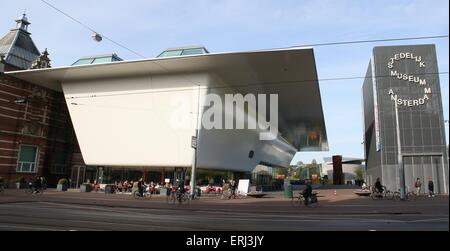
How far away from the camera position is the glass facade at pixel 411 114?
36812mm

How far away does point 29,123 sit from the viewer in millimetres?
41188

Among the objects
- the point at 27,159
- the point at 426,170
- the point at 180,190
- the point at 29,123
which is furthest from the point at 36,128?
the point at 426,170

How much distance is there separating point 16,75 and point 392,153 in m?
41.6

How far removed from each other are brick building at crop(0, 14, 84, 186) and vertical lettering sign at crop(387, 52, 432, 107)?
38319 millimetres

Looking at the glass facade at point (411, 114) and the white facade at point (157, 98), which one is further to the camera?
the glass facade at point (411, 114)

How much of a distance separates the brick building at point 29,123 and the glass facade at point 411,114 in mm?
37423

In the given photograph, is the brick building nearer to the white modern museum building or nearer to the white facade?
the white modern museum building

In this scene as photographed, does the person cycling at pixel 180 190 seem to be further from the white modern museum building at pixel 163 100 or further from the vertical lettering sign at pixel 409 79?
the vertical lettering sign at pixel 409 79

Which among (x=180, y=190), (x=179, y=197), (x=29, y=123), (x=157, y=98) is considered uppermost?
(x=157, y=98)

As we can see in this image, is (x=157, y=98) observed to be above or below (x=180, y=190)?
above

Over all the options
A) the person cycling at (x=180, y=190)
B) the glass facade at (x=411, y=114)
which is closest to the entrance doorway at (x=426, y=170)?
the glass facade at (x=411, y=114)

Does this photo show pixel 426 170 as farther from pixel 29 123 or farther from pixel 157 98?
pixel 29 123

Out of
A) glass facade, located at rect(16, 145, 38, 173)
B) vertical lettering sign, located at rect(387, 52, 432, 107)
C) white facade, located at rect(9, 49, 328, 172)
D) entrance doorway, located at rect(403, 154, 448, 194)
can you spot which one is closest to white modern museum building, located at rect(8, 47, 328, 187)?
white facade, located at rect(9, 49, 328, 172)

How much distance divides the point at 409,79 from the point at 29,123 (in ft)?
139
